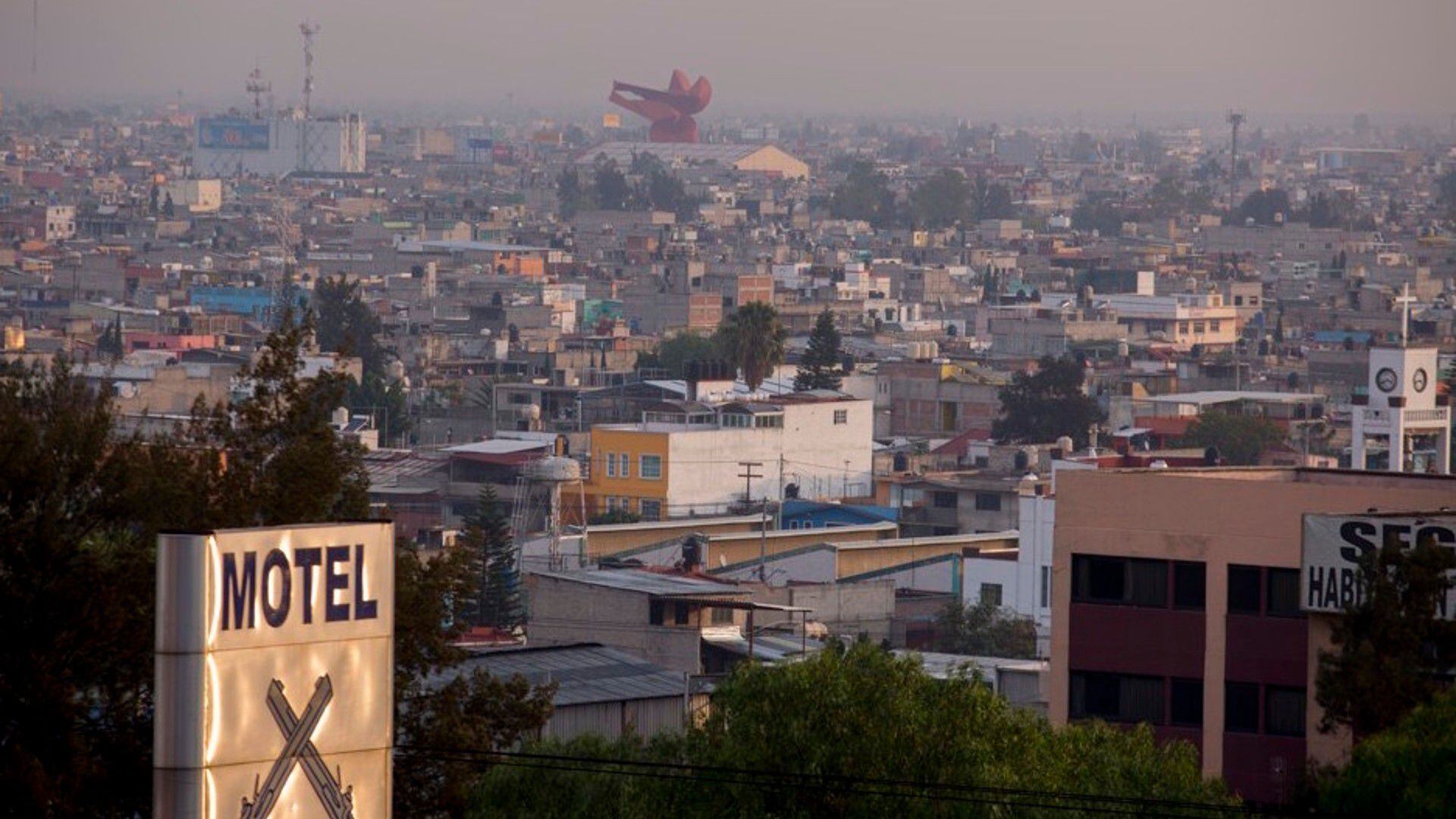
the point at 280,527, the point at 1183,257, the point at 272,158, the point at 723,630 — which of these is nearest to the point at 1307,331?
the point at 1183,257

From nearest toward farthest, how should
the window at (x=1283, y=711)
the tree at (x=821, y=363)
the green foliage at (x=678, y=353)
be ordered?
the window at (x=1283, y=711) < the tree at (x=821, y=363) < the green foliage at (x=678, y=353)

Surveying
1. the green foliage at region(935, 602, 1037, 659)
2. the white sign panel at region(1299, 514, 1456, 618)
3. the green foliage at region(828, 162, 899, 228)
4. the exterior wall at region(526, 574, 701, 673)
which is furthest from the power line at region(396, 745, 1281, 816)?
the green foliage at region(828, 162, 899, 228)

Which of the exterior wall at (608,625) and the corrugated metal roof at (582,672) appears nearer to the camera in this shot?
the corrugated metal roof at (582,672)

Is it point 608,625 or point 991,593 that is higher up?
point 608,625

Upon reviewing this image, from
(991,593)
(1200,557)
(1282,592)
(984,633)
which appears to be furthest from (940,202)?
(1282,592)

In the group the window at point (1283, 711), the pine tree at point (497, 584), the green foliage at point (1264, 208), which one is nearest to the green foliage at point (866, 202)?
the green foliage at point (1264, 208)

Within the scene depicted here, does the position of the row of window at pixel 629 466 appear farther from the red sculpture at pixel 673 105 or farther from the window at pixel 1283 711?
the red sculpture at pixel 673 105

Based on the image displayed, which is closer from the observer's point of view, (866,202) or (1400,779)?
(1400,779)

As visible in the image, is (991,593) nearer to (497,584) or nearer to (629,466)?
(497,584)

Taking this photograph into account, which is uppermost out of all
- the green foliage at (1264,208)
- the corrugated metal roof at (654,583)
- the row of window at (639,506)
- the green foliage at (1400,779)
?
the green foliage at (1264,208)
